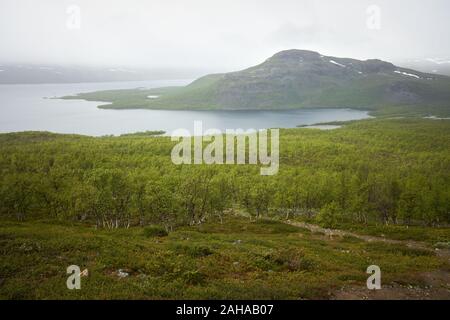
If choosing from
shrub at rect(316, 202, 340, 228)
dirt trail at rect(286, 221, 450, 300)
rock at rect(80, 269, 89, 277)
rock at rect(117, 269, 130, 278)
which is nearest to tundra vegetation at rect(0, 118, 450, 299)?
shrub at rect(316, 202, 340, 228)

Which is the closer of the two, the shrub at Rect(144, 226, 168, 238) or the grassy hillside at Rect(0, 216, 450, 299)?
the grassy hillside at Rect(0, 216, 450, 299)

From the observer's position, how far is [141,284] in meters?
23.1

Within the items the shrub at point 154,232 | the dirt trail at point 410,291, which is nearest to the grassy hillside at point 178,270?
the dirt trail at point 410,291

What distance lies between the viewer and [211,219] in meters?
81.9

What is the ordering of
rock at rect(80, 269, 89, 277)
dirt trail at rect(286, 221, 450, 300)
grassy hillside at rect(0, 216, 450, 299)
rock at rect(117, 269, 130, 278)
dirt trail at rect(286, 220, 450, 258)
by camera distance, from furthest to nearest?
dirt trail at rect(286, 220, 450, 258)
rock at rect(117, 269, 130, 278)
rock at rect(80, 269, 89, 277)
dirt trail at rect(286, 221, 450, 300)
grassy hillside at rect(0, 216, 450, 299)

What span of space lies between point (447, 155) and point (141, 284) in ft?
468

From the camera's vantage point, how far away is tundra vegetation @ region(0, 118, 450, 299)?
25.1 meters

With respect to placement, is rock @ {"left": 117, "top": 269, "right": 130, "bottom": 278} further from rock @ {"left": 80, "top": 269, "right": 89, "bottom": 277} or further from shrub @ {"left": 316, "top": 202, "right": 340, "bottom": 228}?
shrub @ {"left": 316, "top": 202, "right": 340, "bottom": 228}

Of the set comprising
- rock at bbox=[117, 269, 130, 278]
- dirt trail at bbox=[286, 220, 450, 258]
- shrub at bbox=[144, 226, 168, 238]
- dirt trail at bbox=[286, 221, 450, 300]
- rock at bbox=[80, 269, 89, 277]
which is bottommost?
dirt trail at bbox=[286, 220, 450, 258]

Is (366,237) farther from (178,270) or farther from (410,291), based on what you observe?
(178,270)

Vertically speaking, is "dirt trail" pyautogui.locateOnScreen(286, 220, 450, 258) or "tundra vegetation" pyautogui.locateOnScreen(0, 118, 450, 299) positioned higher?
"tundra vegetation" pyautogui.locateOnScreen(0, 118, 450, 299)

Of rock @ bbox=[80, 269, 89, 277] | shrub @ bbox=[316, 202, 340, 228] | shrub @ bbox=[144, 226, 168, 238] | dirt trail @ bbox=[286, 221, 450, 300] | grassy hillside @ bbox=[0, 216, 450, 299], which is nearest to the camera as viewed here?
grassy hillside @ bbox=[0, 216, 450, 299]

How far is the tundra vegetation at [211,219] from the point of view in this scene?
2511 centimetres
